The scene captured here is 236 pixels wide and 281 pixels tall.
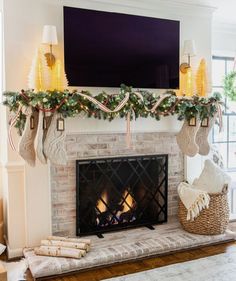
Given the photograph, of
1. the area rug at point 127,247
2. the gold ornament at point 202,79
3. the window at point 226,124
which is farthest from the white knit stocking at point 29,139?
the window at point 226,124

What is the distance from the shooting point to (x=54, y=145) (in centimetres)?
308

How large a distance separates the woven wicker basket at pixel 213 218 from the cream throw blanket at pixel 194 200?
64 millimetres

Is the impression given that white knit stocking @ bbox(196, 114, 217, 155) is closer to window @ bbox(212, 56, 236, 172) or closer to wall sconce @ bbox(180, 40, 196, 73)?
wall sconce @ bbox(180, 40, 196, 73)

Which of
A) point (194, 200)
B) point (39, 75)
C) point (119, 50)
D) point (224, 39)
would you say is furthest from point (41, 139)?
point (224, 39)

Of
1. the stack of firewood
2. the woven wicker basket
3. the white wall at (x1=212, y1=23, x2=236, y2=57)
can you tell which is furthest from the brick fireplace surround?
the white wall at (x1=212, y1=23, x2=236, y2=57)

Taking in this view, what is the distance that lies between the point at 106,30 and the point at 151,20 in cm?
56

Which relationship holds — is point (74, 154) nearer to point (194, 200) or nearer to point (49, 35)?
point (49, 35)

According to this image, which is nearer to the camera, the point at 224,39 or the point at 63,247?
the point at 63,247

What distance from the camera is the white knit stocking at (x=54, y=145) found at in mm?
3078

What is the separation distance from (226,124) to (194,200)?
→ 5.37 feet

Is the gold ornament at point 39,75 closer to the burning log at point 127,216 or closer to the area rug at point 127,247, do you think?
the area rug at point 127,247

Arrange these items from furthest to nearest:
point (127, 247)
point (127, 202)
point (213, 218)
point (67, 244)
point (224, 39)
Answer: point (224, 39)
point (127, 202)
point (213, 218)
point (127, 247)
point (67, 244)

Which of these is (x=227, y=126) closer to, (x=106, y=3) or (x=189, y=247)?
(x=189, y=247)

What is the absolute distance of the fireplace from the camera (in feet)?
12.1
